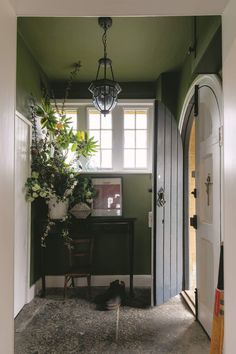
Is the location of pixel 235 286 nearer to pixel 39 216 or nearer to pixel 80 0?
pixel 80 0

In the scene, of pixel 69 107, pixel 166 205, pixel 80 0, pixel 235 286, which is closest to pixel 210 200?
pixel 166 205

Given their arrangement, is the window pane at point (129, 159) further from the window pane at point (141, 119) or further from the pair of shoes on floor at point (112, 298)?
the pair of shoes on floor at point (112, 298)

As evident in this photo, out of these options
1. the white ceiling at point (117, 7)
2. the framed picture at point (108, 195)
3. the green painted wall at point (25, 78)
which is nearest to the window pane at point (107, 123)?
the framed picture at point (108, 195)

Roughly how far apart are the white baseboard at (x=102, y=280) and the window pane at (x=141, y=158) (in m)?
1.47

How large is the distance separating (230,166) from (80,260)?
3155 mm

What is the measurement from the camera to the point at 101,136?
13.9 feet

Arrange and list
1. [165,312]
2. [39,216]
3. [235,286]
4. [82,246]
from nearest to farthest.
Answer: [235,286] → [165,312] → [39,216] → [82,246]

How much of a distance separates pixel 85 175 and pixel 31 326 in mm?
1952

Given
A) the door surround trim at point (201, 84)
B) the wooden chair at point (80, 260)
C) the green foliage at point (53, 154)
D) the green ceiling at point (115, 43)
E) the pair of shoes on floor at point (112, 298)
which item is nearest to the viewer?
the door surround trim at point (201, 84)

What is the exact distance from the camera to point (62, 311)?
10.4ft

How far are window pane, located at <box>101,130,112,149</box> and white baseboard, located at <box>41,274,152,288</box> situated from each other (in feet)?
5.73

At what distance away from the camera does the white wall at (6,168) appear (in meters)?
1.16

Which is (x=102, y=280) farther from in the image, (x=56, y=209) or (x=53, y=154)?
(x=53, y=154)

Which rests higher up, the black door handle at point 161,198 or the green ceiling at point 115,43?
the green ceiling at point 115,43
